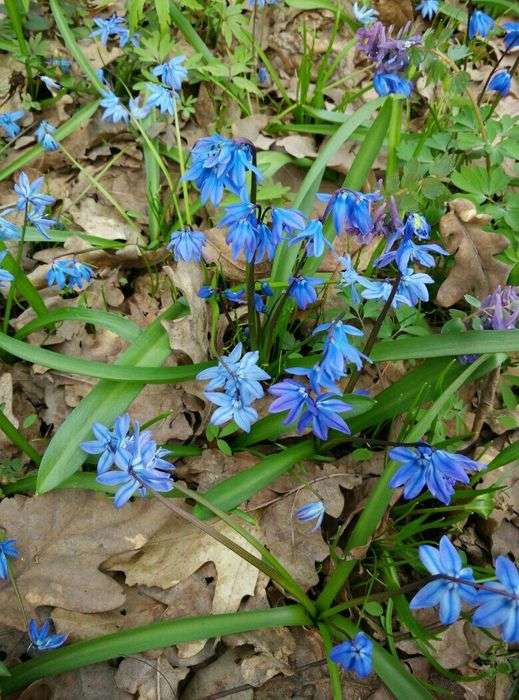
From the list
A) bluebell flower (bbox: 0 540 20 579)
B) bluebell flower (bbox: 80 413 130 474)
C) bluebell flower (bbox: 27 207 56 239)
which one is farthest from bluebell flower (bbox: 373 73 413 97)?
bluebell flower (bbox: 0 540 20 579)

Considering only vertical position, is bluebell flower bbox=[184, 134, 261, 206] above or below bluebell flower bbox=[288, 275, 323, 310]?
above

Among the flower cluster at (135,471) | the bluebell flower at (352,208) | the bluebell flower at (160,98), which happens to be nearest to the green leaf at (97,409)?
the flower cluster at (135,471)

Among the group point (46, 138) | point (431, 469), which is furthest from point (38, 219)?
point (431, 469)

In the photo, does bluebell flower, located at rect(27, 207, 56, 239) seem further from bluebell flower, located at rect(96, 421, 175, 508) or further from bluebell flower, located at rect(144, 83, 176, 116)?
bluebell flower, located at rect(96, 421, 175, 508)

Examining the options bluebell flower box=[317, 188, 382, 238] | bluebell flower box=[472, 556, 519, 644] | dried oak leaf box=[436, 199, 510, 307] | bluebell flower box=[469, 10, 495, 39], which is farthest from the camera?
bluebell flower box=[469, 10, 495, 39]

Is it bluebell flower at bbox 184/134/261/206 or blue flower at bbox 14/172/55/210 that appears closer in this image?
bluebell flower at bbox 184/134/261/206

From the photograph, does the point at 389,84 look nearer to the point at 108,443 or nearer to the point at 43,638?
the point at 108,443

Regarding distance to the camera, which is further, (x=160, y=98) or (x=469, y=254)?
(x=469, y=254)
